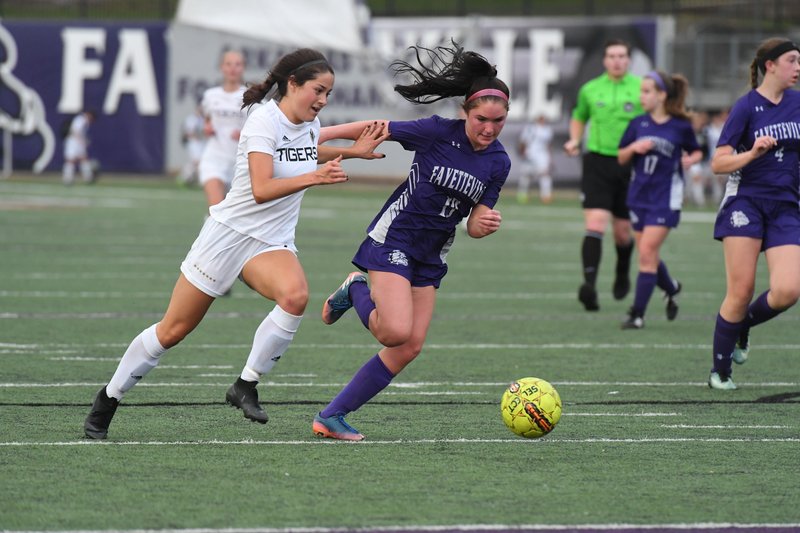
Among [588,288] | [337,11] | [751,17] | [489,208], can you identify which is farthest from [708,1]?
[489,208]

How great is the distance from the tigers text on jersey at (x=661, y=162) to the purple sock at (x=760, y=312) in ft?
10.4

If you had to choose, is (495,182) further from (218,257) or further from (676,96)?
(676,96)

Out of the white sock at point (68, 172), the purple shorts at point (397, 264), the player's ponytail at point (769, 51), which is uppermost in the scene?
the player's ponytail at point (769, 51)

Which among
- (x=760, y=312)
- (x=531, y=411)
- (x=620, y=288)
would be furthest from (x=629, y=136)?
(x=531, y=411)

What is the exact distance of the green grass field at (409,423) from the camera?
5.74 meters

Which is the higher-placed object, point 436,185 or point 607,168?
point 436,185

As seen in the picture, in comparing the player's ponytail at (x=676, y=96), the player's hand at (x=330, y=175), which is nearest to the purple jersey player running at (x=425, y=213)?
the player's hand at (x=330, y=175)

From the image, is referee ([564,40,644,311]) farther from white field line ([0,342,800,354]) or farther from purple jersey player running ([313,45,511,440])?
purple jersey player running ([313,45,511,440])

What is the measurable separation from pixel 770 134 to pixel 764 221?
53cm

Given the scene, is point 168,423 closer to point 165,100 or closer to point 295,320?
point 295,320

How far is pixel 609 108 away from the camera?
13.5 metres

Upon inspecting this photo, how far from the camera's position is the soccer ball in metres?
7.14

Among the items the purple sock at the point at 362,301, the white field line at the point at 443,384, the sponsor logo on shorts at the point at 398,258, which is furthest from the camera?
the white field line at the point at 443,384

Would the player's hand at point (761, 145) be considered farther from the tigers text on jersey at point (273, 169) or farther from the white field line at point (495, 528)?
the white field line at point (495, 528)
